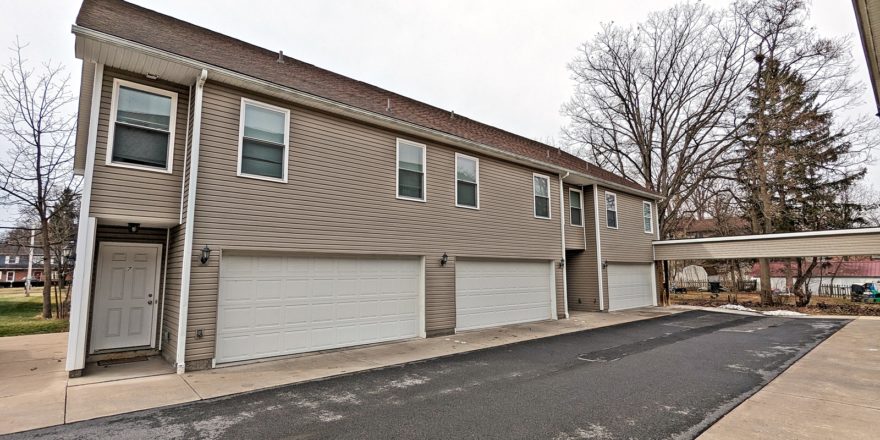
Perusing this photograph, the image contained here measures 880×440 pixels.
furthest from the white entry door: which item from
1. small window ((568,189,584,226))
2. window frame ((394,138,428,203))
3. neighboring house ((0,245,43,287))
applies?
neighboring house ((0,245,43,287))

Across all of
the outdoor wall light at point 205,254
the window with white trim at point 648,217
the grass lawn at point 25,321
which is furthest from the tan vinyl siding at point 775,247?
the grass lawn at point 25,321

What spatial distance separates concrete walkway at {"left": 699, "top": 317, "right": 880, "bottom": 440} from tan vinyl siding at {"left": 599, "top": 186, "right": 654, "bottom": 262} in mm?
7860

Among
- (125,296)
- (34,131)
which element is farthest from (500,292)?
(34,131)

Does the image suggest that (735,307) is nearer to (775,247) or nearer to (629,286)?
(775,247)

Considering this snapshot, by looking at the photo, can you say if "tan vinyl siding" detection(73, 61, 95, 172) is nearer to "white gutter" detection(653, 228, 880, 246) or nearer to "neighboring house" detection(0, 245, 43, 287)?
"white gutter" detection(653, 228, 880, 246)

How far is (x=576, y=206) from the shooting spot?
1497cm

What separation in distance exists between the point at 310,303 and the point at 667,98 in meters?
22.9

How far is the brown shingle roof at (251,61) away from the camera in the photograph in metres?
6.58

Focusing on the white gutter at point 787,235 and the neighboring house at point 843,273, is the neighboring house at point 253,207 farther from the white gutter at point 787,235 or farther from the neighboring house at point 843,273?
the neighboring house at point 843,273

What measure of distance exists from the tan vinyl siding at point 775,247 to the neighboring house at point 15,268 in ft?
Answer: 193

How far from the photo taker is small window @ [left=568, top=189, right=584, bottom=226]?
14734 mm

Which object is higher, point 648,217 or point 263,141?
point 263,141

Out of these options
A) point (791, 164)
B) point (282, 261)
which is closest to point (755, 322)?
point (791, 164)

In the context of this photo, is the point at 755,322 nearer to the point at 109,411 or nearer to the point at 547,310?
the point at 547,310
